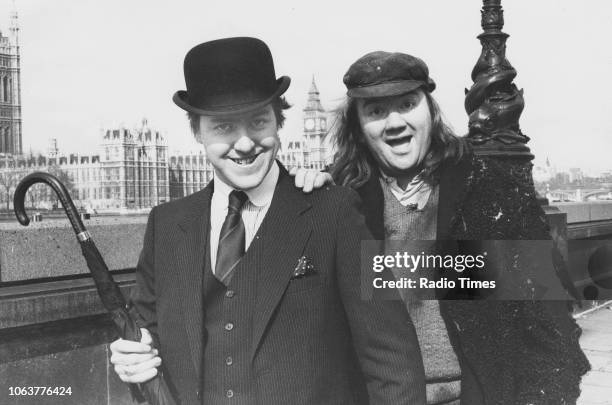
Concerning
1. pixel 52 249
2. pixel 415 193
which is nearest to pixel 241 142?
pixel 415 193

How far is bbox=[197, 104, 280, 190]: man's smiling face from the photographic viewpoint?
6.62 ft

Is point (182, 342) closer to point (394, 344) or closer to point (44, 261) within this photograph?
point (394, 344)

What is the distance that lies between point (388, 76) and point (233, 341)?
0.97 metres

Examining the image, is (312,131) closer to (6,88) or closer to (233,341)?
(6,88)

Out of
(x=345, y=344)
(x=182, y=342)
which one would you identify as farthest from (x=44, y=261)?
(x=345, y=344)

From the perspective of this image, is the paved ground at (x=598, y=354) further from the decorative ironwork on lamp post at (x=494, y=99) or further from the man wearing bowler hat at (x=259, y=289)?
the man wearing bowler hat at (x=259, y=289)

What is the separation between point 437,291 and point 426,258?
11cm

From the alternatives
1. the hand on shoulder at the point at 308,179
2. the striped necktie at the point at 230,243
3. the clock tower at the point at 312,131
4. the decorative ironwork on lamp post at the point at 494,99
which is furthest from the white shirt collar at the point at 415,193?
the clock tower at the point at 312,131

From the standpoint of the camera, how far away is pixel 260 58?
2.08 metres

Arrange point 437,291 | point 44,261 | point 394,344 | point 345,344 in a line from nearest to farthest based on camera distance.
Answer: point 394,344 < point 345,344 < point 437,291 < point 44,261

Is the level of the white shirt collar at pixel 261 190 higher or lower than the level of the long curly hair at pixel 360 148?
lower

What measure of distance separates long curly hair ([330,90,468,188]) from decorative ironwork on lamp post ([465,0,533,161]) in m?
2.93

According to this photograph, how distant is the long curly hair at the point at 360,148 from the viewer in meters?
2.54

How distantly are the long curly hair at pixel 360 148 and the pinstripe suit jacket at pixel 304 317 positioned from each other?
48 cm
